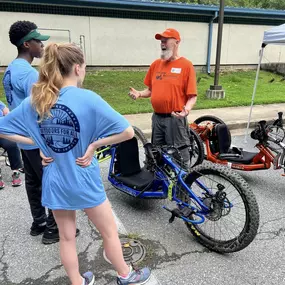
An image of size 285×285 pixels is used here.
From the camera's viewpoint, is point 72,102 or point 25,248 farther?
point 25,248

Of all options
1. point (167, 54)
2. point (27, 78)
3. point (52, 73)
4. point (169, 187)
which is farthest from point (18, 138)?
point (167, 54)

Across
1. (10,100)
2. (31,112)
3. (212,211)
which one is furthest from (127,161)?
(31,112)

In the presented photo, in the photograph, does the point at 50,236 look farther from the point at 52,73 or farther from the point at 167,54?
the point at 167,54

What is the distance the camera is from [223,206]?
270 cm

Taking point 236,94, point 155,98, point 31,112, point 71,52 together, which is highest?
point 71,52

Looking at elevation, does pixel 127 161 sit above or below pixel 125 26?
below

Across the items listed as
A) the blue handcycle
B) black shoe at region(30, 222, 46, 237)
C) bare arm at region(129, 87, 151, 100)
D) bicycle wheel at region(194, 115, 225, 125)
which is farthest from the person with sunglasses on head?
bicycle wheel at region(194, 115, 225, 125)

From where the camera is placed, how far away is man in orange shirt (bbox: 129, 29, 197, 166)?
11.7 ft

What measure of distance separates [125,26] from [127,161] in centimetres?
1080

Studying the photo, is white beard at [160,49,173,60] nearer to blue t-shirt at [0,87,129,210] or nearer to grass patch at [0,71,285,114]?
blue t-shirt at [0,87,129,210]

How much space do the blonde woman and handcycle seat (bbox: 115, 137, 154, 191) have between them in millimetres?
1472

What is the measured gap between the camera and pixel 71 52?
5.71 feet

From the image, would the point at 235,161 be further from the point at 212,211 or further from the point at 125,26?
the point at 125,26

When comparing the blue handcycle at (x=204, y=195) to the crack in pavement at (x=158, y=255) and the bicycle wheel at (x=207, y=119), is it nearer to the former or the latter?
the crack in pavement at (x=158, y=255)
